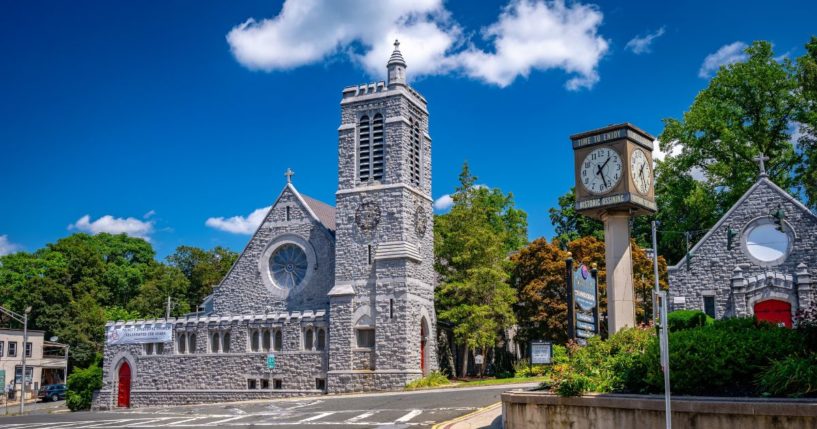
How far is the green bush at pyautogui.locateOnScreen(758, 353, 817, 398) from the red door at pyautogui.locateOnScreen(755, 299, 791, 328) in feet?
68.1

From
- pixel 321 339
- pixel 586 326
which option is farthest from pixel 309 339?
pixel 586 326

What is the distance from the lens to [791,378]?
13.2 meters

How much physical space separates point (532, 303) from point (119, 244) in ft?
184

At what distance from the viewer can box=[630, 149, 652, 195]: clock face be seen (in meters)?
18.7

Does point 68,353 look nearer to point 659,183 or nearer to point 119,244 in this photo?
point 119,244

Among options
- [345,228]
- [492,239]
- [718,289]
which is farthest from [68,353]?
[718,289]

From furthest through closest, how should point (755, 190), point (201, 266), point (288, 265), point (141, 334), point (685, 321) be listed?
1. point (201, 266)
2. point (141, 334)
3. point (288, 265)
4. point (755, 190)
5. point (685, 321)

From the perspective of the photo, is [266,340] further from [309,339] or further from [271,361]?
[309,339]

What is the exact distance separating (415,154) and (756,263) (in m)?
Result: 17.5

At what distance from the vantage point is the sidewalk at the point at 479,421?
19.0m

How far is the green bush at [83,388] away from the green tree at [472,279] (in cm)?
2086

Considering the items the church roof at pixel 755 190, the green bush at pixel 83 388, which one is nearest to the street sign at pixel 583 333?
the church roof at pixel 755 190

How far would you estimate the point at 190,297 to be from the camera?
7025cm

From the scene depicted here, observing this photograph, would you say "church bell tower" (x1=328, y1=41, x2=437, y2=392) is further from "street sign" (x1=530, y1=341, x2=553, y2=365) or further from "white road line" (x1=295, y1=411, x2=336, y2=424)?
"street sign" (x1=530, y1=341, x2=553, y2=365)
